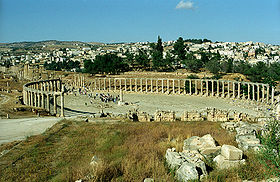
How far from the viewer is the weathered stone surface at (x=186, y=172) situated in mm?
9485

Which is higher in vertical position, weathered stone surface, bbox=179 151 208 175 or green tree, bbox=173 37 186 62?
green tree, bbox=173 37 186 62

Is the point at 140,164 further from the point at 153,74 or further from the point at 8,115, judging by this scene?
the point at 153,74

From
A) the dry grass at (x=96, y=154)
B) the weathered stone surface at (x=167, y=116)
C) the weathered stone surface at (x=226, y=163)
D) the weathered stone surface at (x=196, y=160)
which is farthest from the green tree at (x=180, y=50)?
the weathered stone surface at (x=226, y=163)

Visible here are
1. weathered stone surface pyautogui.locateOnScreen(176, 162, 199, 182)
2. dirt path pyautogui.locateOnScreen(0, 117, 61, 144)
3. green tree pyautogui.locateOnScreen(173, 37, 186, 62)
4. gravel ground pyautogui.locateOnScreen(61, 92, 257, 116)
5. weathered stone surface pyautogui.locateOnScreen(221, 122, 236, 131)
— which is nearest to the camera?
weathered stone surface pyautogui.locateOnScreen(176, 162, 199, 182)

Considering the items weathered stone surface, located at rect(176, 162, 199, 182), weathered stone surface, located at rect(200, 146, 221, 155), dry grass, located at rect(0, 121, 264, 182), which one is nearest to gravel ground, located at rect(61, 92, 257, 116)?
dry grass, located at rect(0, 121, 264, 182)

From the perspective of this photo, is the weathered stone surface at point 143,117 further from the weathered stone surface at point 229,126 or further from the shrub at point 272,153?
the shrub at point 272,153

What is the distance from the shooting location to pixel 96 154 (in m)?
13.6

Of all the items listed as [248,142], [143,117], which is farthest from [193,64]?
[248,142]

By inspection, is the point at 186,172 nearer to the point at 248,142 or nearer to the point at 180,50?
the point at 248,142

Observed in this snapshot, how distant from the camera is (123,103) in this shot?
45.6 metres

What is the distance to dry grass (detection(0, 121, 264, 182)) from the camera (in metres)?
10.2

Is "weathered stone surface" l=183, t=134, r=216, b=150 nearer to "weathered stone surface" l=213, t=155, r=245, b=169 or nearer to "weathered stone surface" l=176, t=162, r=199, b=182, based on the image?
"weathered stone surface" l=213, t=155, r=245, b=169

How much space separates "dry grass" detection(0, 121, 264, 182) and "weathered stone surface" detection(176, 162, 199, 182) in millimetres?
362

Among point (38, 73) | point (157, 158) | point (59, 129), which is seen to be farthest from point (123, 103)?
point (38, 73)
